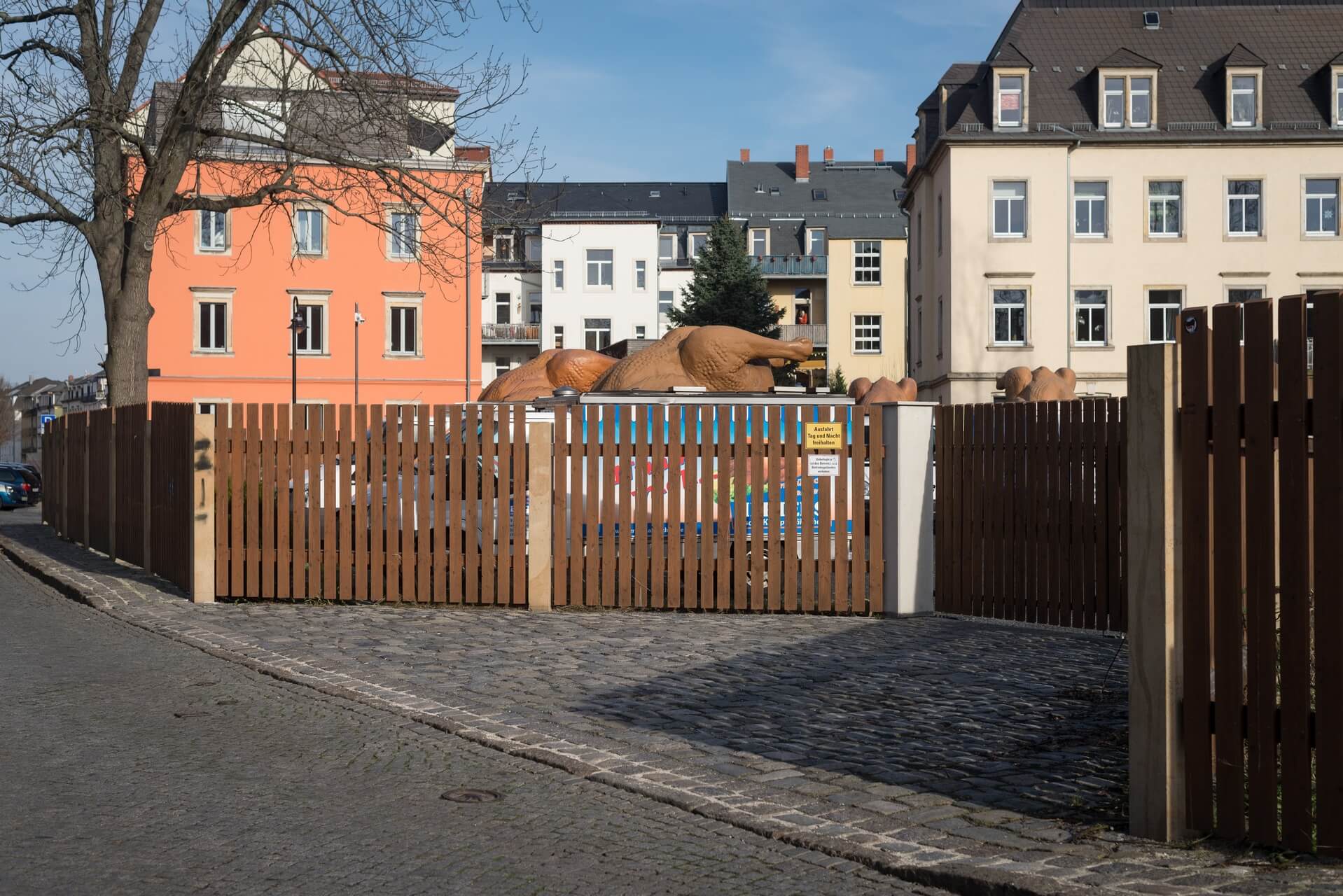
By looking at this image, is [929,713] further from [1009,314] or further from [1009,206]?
[1009,206]

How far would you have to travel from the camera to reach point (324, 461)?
13.8 metres

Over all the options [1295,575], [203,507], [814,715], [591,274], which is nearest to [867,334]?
[591,274]

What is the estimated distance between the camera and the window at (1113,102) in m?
48.0

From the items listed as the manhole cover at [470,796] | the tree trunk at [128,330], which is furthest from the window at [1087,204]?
the manhole cover at [470,796]

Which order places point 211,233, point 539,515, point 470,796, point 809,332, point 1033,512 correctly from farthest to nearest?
point 809,332 < point 211,233 < point 539,515 < point 1033,512 < point 470,796

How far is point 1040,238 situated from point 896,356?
32149 millimetres

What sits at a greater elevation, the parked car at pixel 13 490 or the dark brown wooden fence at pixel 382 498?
the dark brown wooden fence at pixel 382 498

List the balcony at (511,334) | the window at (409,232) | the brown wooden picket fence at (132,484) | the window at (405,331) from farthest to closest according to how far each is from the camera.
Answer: the balcony at (511,334) → the window at (405,331) → the window at (409,232) → the brown wooden picket fence at (132,484)

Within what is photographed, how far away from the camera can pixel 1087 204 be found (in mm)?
48062

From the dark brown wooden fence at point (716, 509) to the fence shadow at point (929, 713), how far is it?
5.63 ft

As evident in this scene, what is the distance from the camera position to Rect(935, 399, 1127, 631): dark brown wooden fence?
11633 millimetres

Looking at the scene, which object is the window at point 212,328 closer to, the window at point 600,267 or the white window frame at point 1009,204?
the white window frame at point 1009,204

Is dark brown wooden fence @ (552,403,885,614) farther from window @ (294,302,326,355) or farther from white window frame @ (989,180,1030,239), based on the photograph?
window @ (294,302,326,355)

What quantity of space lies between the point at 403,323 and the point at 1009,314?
23.5 m
